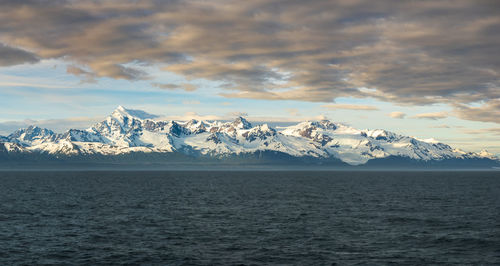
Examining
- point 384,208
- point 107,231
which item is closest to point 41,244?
point 107,231

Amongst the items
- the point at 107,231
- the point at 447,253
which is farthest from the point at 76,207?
the point at 447,253

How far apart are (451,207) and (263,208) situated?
43.6 metres

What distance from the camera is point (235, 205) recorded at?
4414 inches

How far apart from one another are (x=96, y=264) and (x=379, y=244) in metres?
34.2

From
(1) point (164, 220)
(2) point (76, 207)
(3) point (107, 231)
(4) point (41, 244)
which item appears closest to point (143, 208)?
(2) point (76, 207)

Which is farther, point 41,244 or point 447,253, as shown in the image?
point 41,244

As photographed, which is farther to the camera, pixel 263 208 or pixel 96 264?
pixel 263 208

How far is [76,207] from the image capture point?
105m

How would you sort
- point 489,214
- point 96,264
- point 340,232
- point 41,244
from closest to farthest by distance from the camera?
point 96,264
point 41,244
point 340,232
point 489,214

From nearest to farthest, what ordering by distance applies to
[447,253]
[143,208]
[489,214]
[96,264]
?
[96,264] → [447,253] → [489,214] → [143,208]

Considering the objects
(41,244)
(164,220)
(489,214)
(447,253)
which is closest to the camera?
(447,253)

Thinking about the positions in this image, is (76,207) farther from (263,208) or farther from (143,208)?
(263,208)

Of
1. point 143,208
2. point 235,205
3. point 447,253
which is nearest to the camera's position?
point 447,253

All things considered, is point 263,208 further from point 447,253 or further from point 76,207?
point 447,253
